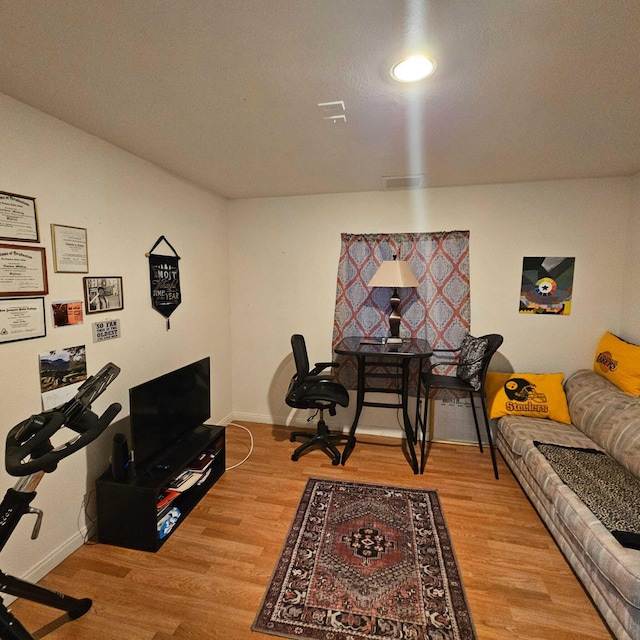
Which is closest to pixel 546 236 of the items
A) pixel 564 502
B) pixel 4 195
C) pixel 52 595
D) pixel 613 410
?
pixel 613 410

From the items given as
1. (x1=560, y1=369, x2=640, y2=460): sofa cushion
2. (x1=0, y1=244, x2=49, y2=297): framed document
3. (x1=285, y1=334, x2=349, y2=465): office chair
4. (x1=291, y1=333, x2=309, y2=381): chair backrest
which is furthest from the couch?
(x1=0, y1=244, x2=49, y2=297): framed document

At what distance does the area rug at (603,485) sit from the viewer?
5.39 feet

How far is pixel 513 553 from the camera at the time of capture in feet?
6.52

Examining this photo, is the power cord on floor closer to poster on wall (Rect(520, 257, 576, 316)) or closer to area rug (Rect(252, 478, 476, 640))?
area rug (Rect(252, 478, 476, 640))

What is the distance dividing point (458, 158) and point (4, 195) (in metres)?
2.62

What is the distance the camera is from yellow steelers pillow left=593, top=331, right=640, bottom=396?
252 cm

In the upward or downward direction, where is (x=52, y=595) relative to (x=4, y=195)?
downward

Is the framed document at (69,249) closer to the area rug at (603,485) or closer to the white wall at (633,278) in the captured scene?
the area rug at (603,485)

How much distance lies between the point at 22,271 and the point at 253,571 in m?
1.94

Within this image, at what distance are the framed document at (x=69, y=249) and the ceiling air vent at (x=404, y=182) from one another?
2.23 metres

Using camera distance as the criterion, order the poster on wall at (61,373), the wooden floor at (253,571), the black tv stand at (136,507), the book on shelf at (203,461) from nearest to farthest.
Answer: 1. the wooden floor at (253,571)
2. the poster on wall at (61,373)
3. the black tv stand at (136,507)
4. the book on shelf at (203,461)

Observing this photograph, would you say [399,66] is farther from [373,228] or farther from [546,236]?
[546,236]

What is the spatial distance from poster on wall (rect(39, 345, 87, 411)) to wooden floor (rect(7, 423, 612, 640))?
3.03 ft

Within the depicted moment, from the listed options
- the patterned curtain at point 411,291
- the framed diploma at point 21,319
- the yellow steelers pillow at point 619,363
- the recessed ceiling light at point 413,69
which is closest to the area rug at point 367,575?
the patterned curtain at point 411,291
